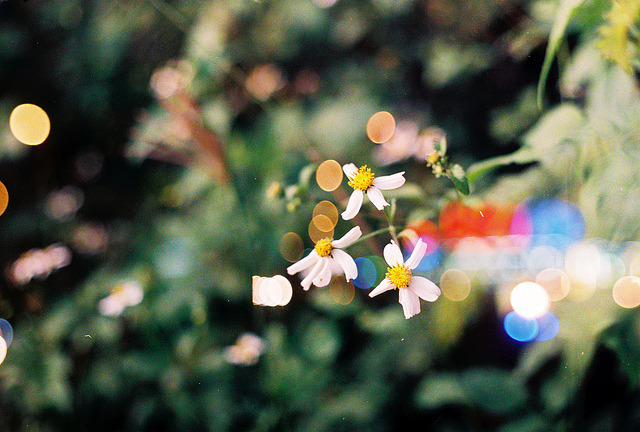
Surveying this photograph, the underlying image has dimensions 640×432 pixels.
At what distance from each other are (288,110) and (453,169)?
0.77 metres

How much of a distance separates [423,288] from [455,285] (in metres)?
0.25

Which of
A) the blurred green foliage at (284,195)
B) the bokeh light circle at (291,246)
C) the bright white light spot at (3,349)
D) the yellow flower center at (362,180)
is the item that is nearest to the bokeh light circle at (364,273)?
the blurred green foliage at (284,195)

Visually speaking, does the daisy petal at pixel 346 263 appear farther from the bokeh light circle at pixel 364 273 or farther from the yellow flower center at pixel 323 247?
the bokeh light circle at pixel 364 273

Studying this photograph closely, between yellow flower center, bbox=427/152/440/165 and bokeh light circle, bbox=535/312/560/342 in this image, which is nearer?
yellow flower center, bbox=427/152/440/165

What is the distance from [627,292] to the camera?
560mm

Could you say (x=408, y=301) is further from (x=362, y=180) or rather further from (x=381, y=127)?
(x=381, y=127)

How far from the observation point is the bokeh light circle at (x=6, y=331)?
1.14 metres

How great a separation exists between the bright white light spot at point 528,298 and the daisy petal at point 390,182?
371 millimetres

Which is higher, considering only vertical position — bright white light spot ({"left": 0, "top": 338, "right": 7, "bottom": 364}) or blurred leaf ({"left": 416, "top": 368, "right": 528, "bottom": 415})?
bright white light spot ({"left": 0, "top": 338, "right": 7, "bottom": 364})

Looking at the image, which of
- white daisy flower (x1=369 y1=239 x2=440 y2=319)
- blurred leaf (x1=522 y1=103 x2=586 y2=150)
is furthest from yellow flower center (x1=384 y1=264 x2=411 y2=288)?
blurred leaf (x1=522 y1=103 x2=586 y2=150)

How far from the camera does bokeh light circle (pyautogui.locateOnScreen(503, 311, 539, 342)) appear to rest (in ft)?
2.32

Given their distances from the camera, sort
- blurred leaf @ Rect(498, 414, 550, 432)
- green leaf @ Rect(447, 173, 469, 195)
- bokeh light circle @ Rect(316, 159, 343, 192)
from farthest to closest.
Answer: bokeh light circle @ Rect(316, 159, 343, 192)
blurred leaf @ Rect(498, 414, 550, 432)
green leaf @ Rect(447, 173, 469, 195)

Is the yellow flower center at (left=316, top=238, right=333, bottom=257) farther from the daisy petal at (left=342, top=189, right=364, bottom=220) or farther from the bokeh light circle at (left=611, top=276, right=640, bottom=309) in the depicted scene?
the bokeh light circle at (left=611, top=276, right=640, bottom=309)

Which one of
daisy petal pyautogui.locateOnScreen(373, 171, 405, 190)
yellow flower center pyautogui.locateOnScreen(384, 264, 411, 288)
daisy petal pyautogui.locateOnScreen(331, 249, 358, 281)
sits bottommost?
yellow flower center pyautogui.locateOnScreen(384, 264, 411, 288)
